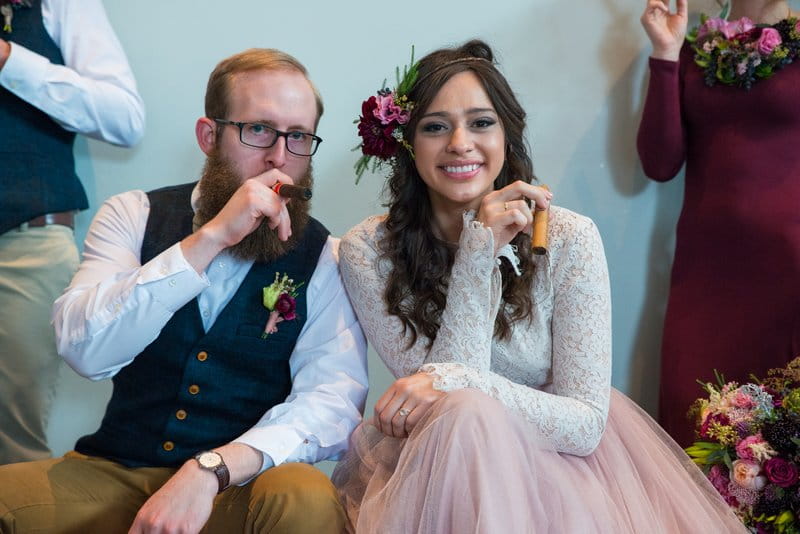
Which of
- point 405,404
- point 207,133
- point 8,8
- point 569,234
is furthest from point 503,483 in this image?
point 8,8

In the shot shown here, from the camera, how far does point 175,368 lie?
6.82ft

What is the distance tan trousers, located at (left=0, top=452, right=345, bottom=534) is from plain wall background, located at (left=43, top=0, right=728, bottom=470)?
2.94 ft

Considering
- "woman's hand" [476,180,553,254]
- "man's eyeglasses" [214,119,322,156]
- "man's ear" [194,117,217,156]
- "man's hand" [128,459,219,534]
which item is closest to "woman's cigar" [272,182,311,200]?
"man's eyeglasses" [214,119,322,156]

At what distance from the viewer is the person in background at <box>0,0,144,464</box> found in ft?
8.21

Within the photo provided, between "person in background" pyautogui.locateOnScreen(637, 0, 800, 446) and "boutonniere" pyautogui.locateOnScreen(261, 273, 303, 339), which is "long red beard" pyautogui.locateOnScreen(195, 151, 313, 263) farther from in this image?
"person in background" pyautogui.locateOnScreen(637, 0, 800, 446)

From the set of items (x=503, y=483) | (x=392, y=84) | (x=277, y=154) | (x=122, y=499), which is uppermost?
(x=392, y=84)

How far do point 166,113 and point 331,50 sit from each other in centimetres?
54

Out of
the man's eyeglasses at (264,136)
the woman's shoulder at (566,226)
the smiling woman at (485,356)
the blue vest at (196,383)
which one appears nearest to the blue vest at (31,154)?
the blue vest at (196,383)

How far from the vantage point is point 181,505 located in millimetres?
1743

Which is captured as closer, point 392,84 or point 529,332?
point 529,332

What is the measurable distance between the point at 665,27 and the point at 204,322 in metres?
1.65

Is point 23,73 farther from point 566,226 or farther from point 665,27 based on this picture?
point 665,27

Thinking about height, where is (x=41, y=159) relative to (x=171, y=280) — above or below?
above

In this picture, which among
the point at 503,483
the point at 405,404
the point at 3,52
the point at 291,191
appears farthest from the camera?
the point at 3,52
